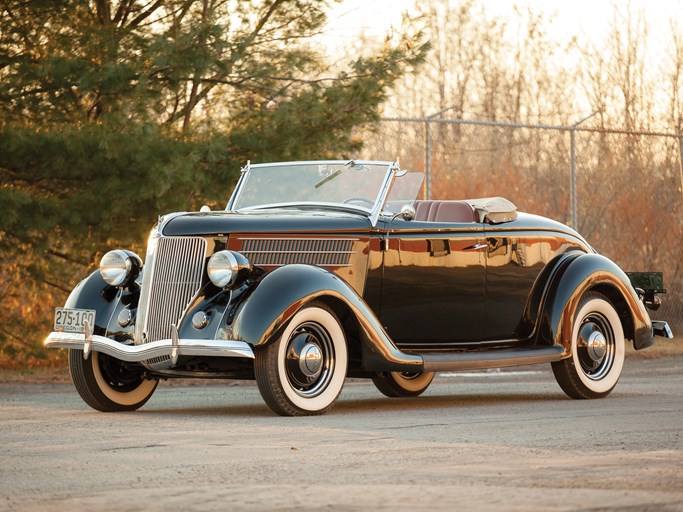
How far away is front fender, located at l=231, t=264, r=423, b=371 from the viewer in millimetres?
8812

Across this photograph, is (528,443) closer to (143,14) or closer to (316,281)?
(316,281)

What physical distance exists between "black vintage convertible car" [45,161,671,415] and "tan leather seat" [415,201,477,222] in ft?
0.04

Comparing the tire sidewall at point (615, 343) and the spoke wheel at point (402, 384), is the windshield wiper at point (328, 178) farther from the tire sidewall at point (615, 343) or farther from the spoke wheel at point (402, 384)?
the tire sidewall at point (615, 343)

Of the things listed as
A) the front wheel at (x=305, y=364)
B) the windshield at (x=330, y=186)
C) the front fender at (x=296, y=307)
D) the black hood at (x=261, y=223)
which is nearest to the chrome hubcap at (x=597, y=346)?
the windshield at (x=330, y=186)

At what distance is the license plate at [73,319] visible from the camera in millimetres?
9641

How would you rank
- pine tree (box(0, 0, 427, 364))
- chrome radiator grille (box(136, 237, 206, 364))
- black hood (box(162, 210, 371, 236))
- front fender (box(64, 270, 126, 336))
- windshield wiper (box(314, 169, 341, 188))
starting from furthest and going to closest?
1. pine tree (box(0, 0, 427, 364))
2. windshield wiper (box(314, 169, 341, 188))
3. front fender (box(64, 270, 126, 336))
4. black hood (box(162, 210, 371, 236))
5. chrome radiator grille (box(136, 237, 206, 364))

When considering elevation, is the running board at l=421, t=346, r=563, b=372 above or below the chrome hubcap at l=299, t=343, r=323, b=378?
below

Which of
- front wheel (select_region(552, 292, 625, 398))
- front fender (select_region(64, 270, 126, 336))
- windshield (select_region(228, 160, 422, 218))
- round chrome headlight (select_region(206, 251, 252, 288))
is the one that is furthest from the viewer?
front wheel (select_region(552, 292, 625, 398))

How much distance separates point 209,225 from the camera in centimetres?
947

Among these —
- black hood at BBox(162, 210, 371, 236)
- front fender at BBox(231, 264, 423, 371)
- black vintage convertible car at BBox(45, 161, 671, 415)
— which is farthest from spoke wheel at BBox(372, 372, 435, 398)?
black hood at BBox(162, 210, 371, 236)

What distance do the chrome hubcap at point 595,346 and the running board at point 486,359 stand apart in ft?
1.23

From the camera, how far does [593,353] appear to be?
11.0 metres

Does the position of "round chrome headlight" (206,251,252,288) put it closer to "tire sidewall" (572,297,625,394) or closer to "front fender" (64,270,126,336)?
"front fender" (64,270,126,336)

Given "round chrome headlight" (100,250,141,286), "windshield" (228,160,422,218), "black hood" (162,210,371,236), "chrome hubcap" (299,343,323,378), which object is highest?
"windshield" (228,160,422,218)
